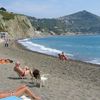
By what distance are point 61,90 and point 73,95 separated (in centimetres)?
110

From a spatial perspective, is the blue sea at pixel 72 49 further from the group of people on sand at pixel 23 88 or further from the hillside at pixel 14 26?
the hillside at pixel 14 26

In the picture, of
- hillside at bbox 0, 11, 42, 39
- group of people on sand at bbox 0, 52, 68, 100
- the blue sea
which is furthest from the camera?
hillside at bbox 0, 11, 42, 39

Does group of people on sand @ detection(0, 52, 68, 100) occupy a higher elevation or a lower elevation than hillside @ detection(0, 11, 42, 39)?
higher

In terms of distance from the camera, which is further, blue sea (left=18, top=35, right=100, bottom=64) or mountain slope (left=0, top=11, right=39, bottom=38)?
mountain slope (left=0, top=11, right=39, bottom=38)

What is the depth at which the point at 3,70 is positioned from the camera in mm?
18859

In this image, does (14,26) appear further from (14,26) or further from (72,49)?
(72,49)

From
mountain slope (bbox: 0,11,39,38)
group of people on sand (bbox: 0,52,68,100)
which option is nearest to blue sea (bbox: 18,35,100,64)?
group of people on sand (bbox: 0,52,68,100)

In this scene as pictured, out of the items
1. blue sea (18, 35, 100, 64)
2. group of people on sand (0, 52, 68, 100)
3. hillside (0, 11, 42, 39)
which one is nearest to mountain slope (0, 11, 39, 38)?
hillside (0, 11, 42, 39)

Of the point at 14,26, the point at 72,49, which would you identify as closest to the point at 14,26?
the point at 14,26

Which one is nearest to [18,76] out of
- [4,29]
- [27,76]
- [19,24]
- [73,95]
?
[27,76]

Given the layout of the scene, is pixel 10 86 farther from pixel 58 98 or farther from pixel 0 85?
pixel 58 98

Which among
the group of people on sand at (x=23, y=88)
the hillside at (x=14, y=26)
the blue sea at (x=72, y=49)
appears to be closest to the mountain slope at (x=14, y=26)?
the hillside at (x=14, y=26)

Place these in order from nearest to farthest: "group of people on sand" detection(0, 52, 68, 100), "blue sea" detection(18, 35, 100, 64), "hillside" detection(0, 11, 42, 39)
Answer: "group of people on sand" detection(0, 52, 68, 100)
"blue sea" detection(18, 35, 100, 64)
"hillside" detection(0, 11, 42, 39)

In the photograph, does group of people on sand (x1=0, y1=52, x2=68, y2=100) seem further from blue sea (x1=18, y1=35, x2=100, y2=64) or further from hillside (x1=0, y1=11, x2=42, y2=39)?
hillside (x1=0, y1=11, x2=42, y2=39)
